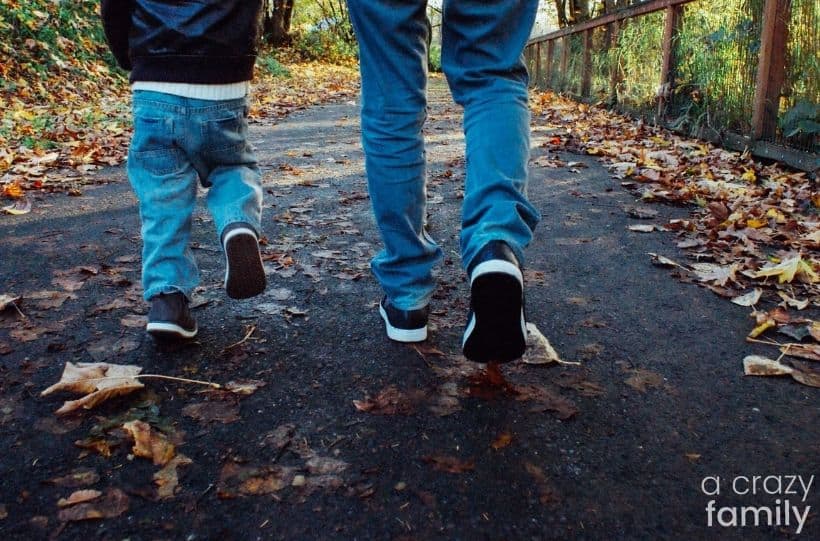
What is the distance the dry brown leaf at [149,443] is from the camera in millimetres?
1492

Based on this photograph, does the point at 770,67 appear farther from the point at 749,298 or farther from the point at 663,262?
the point at 749,298

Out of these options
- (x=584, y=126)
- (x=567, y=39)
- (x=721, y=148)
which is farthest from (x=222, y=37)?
(x=567, y=39)

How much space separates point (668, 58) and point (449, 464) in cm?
634

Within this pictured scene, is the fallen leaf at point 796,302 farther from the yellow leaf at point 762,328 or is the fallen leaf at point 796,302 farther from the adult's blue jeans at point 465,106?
the adult's blue jeans at point 465,106

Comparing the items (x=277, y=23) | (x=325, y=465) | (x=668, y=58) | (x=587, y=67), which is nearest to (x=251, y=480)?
(x=325, y=465)

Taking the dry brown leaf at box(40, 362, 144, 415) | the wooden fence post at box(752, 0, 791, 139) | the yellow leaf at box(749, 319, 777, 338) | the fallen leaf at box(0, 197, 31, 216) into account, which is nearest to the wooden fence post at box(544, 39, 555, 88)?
the wooden fence post at box(752, 0, 791, 139)

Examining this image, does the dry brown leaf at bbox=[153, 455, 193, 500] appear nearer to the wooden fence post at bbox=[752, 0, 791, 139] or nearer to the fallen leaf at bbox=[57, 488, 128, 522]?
the fallen leaf at bbox=[57, 488, 128, 522]

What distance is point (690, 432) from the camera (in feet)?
5.20

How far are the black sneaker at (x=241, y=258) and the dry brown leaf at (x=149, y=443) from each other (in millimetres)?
512

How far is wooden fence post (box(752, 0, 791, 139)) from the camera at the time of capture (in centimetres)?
462

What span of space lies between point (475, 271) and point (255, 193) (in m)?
0.91

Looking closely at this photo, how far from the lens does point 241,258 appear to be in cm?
199

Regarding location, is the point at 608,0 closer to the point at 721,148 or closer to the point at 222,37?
the point at 721,148

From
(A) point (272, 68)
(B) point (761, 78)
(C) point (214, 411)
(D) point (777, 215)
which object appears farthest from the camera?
(A) point (272, 68)
